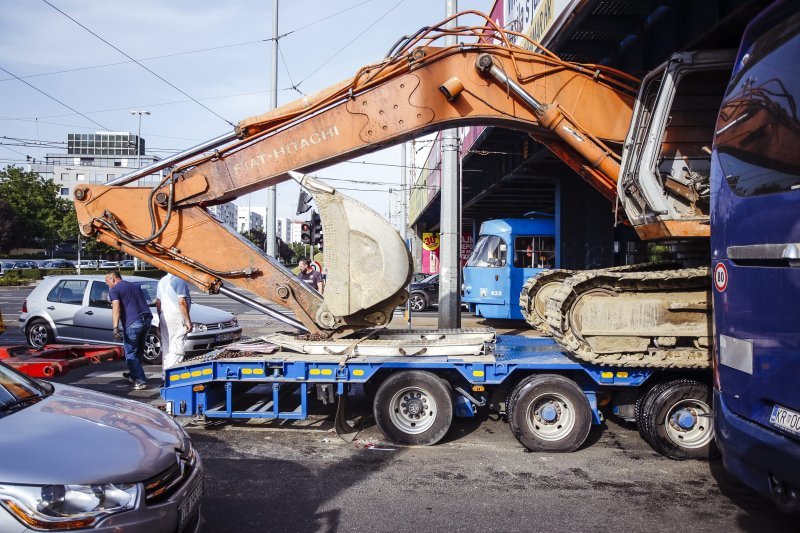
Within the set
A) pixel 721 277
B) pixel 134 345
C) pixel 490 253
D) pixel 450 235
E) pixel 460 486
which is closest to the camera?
pixel 721 277

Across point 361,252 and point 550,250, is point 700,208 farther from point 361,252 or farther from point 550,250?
point 550,250

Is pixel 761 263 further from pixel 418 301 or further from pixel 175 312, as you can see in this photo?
pixel 418 301

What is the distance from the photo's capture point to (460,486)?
5.30 m

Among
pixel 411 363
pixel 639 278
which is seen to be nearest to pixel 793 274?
pixel 639 278

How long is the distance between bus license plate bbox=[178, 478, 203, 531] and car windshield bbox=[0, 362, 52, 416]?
4.02ft

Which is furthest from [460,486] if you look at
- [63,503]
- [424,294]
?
[424,294]

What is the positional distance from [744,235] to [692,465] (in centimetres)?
285

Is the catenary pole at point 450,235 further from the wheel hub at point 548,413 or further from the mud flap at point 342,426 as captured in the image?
the wheel hub at point 548,413

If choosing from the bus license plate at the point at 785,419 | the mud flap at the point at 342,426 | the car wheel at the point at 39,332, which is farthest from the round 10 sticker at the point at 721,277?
the car wheel at the point at 39,332

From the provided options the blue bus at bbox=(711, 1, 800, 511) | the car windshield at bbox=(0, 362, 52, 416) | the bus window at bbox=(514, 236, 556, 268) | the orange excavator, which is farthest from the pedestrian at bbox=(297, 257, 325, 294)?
the blue bus at bbox=(711, 1, 800, 511)

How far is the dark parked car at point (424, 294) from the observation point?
2356 centimetres

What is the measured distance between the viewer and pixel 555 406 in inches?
247

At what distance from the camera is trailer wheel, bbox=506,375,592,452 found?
617 cm

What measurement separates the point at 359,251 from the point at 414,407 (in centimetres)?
171
